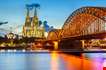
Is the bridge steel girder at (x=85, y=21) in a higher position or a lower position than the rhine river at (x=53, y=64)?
higher

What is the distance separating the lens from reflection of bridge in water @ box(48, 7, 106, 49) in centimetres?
7916

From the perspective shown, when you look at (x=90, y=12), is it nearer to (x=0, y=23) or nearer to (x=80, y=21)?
(x=80, y=21)

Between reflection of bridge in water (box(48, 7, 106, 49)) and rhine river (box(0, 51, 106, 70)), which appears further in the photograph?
reflection of bridge in water (box(48, 7, 106, 49))

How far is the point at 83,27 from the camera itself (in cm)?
10581

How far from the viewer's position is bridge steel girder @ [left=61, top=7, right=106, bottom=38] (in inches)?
3239

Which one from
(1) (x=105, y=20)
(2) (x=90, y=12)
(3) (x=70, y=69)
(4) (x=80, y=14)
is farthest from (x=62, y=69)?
(4) (x=80, y=14)

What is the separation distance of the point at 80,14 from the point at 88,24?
4434 millimetres

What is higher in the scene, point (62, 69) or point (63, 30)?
point (63, 30)

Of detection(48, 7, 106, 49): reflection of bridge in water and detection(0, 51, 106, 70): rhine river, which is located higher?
detection(48, 7, 106, 49): reflection of bridge in water

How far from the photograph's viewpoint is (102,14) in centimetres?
8075

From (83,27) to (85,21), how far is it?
4.65 m

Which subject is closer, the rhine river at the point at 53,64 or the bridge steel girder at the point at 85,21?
the rhine river at the point at 53,64

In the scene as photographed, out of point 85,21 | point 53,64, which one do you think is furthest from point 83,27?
point 53,64

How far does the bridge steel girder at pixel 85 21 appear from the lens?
270ft
